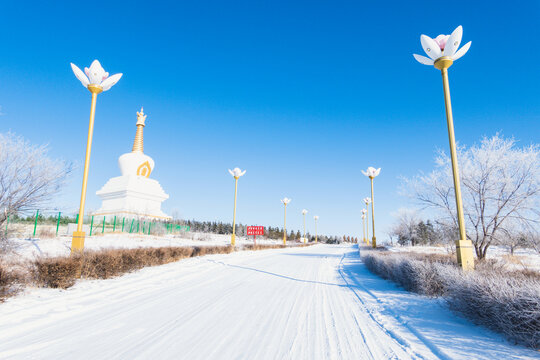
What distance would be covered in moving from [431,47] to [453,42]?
0.51 metres

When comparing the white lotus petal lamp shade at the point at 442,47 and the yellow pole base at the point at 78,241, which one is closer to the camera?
the white lotus petal lamp shade at the point at 442,47

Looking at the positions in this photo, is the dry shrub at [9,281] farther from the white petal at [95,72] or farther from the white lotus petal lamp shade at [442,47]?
the white lotus petal lamp shade at [442,47]

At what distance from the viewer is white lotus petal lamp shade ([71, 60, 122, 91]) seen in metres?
9.25

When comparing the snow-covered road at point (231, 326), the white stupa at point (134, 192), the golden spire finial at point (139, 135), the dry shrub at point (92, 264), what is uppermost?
the golden spire finial at point (139, 135)

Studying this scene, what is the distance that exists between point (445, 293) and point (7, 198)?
1321cm

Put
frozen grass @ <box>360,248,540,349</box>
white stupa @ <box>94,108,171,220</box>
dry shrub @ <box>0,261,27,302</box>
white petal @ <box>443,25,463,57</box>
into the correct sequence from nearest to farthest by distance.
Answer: frozen grass @ <box>360,248,540,349</box> < dry shrub @ <box>0,261,27,302</box> < white petal @ <box>443,25,463,57</box> < white stupa @ <box>94,108,171,220</box>

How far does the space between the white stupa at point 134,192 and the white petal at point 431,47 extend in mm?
30538

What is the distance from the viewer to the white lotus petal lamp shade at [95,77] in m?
9.25

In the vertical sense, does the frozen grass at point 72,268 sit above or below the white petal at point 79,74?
below

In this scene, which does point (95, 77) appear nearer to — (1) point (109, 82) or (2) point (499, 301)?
(1) point (109, 82)

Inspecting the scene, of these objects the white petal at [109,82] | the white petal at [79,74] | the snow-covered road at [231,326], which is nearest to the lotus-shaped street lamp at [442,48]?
the snow-covered road at [231,326]

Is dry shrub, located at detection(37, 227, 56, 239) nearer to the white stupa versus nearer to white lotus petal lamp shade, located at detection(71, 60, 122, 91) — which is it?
the white stupa

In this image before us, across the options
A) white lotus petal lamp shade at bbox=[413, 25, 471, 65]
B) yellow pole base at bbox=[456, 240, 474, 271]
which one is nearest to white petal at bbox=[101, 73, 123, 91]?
white lotus petal lamp shade at bbox=[413, 25, 471, 65]

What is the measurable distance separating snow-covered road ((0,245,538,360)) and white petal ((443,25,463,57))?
650 cm
